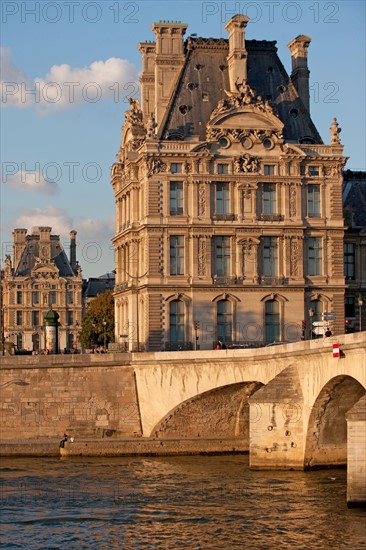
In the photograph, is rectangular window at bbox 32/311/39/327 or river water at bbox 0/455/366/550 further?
rectangular window at bbox 32/311/39/327

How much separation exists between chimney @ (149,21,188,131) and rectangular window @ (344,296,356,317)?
717 inches

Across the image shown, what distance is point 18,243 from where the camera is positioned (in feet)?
621

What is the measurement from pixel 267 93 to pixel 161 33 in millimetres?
8442

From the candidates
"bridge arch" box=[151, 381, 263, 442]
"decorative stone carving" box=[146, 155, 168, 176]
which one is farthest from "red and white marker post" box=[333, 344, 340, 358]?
"decorative stone carving" box=[146, 155, 168, 176]

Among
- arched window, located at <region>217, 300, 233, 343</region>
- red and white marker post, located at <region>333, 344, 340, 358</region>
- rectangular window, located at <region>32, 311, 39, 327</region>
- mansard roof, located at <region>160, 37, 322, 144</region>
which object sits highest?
mansard roof, located at <region>160, 37, 322, 144</region>

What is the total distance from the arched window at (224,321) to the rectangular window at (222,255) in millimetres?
1983

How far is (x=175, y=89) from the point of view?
9412cm

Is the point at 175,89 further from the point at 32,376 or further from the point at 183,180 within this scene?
the point at 32,376

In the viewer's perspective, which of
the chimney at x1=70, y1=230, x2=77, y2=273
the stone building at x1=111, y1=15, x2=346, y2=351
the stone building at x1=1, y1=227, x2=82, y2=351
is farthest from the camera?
the chimney at x1=70, y1=230, x2=77, y2=273

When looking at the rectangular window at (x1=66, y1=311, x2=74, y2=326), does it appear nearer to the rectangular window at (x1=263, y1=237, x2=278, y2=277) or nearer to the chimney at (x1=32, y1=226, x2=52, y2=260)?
the chimney at (x1=32, y1=226, x2=52, y2=260)

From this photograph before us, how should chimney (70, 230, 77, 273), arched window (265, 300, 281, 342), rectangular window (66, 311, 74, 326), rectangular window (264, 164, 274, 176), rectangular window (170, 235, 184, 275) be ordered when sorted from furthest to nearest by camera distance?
chimney (70, 230, 77, 273), rectangular window (66, 311, 74, 326), rectangular window (264, 164, 274, 176), arched window (265, 300, 281, 342), rectangular window (170, 235, 184, 275)

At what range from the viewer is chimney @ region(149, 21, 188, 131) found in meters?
95.0

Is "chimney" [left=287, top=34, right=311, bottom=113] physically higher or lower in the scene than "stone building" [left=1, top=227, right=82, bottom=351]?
higher

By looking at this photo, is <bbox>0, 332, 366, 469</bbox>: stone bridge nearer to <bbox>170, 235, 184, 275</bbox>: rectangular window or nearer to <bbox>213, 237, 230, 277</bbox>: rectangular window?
<bbox>170, 235, 184, 275</bbox>: rectangular window
